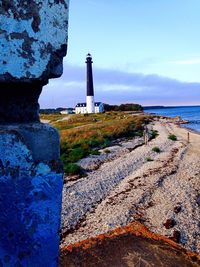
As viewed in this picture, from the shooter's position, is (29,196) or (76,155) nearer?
(29,196)

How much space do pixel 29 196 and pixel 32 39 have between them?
628 millimetres

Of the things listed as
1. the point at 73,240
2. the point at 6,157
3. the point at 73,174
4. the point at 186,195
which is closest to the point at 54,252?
the point at 6,157

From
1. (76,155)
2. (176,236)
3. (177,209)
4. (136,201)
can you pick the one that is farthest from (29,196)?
(76,155)

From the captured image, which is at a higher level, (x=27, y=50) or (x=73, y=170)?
(x=27, y=50)

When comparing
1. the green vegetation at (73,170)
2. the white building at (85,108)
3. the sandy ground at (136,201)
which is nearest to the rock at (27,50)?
the sandy ground at (136,201)

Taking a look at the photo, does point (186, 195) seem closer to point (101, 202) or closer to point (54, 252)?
point (101, 202)

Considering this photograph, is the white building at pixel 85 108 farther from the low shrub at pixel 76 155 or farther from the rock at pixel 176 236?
the rock at pixel 176 236

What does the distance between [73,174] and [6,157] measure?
14.9m

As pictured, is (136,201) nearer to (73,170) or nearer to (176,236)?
(176,236)

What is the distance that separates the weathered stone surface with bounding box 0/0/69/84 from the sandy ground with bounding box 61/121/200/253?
6.59 m

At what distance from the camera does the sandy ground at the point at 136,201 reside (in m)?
8.55

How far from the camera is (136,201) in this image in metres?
11.2

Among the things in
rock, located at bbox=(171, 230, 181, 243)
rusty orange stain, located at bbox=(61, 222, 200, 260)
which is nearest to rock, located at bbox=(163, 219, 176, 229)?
rock, located at bbox=(171, 230, 181, 243)

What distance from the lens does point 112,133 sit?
113 feet
